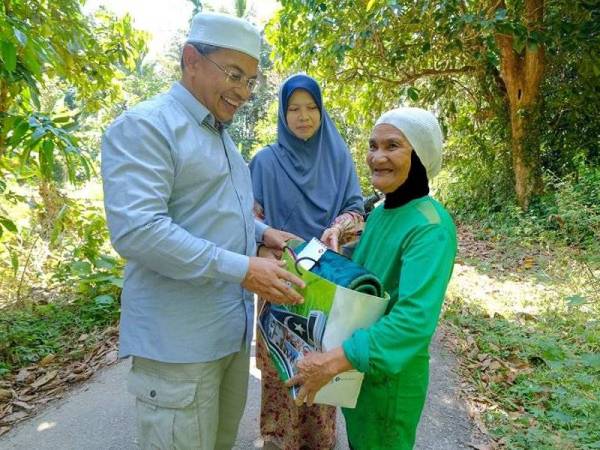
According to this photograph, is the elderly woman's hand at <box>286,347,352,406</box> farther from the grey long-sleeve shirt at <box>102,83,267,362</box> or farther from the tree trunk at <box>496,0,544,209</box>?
the tree trunk at <box>496,0,544,209</box>

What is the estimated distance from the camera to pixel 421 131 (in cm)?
142

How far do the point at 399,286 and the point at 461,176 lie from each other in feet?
32.1

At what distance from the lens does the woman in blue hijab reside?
7.25ft

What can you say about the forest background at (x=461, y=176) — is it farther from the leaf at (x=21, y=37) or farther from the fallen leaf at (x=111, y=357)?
the fallen leaf at (x=111, y=357)

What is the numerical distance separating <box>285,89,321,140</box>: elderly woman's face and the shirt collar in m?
0.76

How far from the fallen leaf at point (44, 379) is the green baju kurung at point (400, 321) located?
8.30ft

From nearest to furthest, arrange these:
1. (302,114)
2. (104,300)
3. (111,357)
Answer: (302,114), (111,357), (104,300)

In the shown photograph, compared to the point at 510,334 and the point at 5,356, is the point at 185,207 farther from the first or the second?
the point at 510,334

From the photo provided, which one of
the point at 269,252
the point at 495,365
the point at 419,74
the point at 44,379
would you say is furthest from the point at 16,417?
the point at 419,74

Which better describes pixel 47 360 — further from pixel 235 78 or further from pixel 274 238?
pixel 235 78

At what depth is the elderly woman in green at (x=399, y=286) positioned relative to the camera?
1.26 m

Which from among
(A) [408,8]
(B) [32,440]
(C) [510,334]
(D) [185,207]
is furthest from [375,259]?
(A) [408,8]

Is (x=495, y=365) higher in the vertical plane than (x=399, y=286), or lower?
lower

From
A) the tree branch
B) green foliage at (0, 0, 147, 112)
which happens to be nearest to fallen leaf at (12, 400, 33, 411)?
green foliage at (0, 0, 147, 112)
